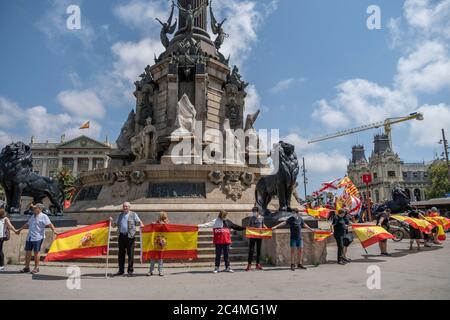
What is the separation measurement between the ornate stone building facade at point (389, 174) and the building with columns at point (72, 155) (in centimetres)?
8917

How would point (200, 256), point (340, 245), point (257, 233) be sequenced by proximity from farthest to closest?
1. point (200, 256)
2. point (340, 245)
3. point (257, 233)

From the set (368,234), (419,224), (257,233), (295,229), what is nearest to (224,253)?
(257,233)

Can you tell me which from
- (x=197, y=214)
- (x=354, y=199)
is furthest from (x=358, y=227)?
(x=354, y=199)

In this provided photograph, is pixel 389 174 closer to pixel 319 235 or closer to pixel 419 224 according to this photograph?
pixel 419 224

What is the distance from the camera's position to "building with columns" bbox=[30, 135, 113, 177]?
290 feet

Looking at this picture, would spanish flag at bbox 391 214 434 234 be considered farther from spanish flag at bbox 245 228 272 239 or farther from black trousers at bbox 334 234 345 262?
spanish flag at bbox 245 228 272 239

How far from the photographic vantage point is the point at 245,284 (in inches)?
267

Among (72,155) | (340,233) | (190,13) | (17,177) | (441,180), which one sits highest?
(72,155)

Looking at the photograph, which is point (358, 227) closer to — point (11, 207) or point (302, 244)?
point (302, 244)

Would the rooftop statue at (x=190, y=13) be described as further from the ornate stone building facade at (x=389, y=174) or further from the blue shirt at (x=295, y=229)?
the ornate stone building facade at (x=389, y=174)

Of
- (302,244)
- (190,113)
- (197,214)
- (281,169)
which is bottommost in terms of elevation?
(302,244)

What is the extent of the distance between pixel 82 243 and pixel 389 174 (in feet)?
386
